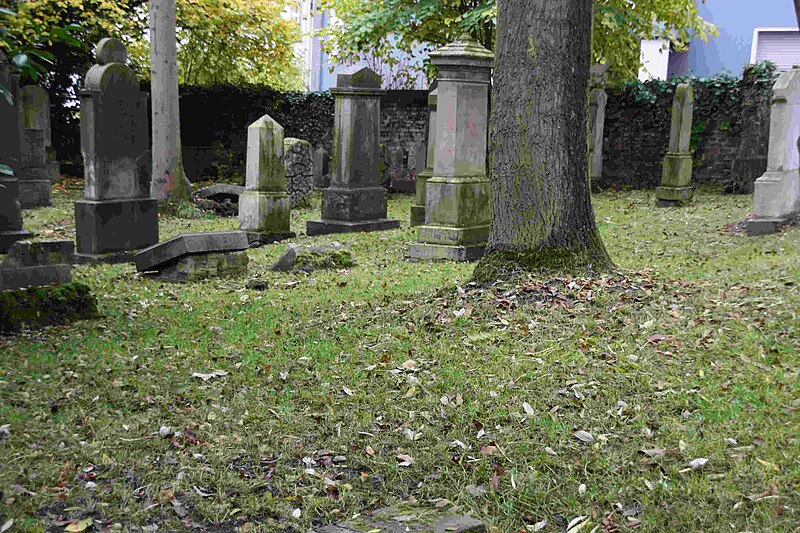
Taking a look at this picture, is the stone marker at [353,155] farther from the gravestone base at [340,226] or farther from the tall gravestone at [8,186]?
the tall gravestone at [8,186]

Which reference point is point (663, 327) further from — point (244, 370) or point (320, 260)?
point (320, 260)

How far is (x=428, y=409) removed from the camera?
16.7ft

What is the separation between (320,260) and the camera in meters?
10.3

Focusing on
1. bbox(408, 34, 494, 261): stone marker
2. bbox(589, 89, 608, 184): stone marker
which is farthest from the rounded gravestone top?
bbox(589, 89, 608, 184): stone marker

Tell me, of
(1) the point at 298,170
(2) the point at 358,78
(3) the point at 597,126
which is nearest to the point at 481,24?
(3) the point at 597,126

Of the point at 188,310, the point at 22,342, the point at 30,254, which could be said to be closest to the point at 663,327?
the point at 188,310

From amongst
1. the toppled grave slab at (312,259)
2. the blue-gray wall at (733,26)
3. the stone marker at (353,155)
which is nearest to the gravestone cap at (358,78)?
the stone marker at (353,155)

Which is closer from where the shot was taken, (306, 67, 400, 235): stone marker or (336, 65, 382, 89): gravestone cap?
(336, 65, 382, 89): gravestone cap

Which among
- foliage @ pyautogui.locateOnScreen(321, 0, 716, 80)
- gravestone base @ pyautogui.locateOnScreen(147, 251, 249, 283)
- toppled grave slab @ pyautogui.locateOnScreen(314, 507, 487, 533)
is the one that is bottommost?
toppled grave slab @ pyautogui.locateOnScreen(314, 507, 487, 533)

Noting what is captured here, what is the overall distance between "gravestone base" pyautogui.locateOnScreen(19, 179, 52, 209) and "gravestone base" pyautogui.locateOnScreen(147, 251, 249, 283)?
325 inches

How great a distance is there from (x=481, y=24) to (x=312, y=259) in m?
11.4

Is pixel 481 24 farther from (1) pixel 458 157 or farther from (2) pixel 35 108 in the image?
(2) pixel 35 108

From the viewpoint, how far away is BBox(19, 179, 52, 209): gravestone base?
1666 centimetres

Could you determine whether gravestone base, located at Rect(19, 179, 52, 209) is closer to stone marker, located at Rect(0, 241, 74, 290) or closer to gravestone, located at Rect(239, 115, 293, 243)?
gravestone, located at Rect(239, 115, 293, 243)
